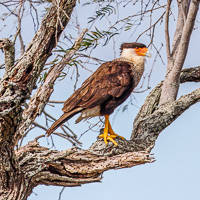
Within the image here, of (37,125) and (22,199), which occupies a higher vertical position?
(37,125)

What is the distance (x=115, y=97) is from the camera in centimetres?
331

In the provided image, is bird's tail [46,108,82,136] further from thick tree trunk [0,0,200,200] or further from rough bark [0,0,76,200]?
rough bark [0,0,76,200]

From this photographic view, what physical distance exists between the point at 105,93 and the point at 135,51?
0.70m

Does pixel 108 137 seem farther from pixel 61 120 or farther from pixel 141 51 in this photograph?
pixel 141 51

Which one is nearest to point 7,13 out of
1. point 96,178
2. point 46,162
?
point 46,162

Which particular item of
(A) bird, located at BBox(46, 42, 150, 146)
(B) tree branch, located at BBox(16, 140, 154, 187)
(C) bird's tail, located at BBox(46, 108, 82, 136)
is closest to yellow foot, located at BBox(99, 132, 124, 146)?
(A) bird, located at BBox(46, 42, 150, 146)

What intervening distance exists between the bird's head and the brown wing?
240 millimetres

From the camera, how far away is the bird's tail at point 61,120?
3.01 meters

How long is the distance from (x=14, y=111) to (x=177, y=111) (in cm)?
207

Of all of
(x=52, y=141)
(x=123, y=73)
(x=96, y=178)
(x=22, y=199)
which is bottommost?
(x=22, y=199)

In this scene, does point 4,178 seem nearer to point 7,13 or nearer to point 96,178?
point 96,178

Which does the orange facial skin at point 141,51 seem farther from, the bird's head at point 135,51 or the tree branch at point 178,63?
the tree branch at point 178,63

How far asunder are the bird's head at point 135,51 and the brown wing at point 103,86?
0.24m

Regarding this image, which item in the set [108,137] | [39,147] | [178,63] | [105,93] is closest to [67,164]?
[39,147]
